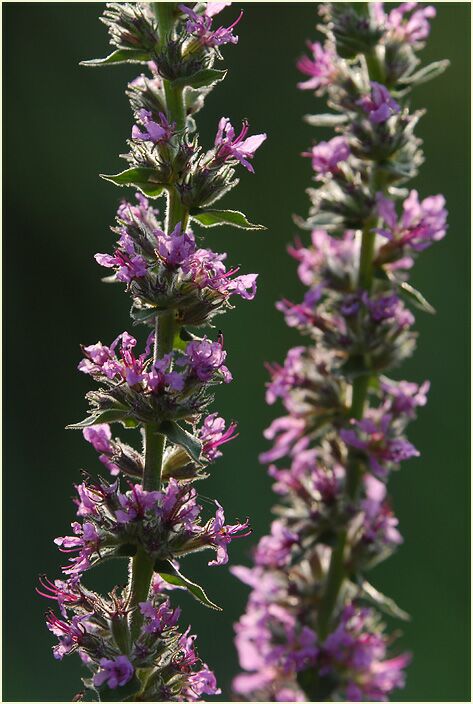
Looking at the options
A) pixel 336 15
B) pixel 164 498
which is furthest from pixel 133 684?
pixel 336 15

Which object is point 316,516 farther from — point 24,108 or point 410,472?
point 24,108

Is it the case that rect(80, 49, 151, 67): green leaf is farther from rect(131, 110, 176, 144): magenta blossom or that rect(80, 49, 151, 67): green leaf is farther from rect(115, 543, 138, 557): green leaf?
rect(115, 543, 138, 557): green leaf

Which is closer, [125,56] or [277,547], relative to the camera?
[125,56]

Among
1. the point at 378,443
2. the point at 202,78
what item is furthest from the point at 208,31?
the point at 378,443

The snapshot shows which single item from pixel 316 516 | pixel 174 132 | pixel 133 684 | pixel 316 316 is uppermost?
pixel 174 132

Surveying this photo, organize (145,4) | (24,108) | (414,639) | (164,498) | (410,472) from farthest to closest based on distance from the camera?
(24,108), (410,472), (414,639), (145,4), (164,498)

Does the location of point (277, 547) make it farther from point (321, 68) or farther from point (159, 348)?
point (321, 68)
